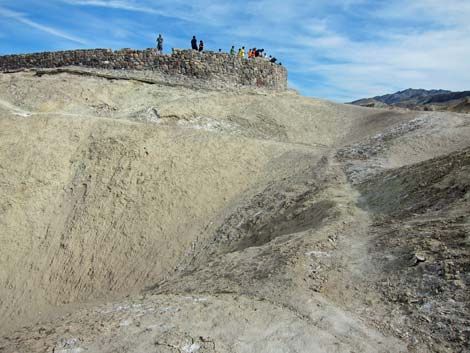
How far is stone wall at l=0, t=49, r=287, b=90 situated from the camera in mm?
19281

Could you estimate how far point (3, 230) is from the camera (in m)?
12.9

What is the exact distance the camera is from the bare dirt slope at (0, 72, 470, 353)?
550cm

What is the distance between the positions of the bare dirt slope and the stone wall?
3.16 ft

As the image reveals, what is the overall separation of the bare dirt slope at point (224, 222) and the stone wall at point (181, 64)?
962 millimetres

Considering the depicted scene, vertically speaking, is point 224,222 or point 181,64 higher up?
point 181,64

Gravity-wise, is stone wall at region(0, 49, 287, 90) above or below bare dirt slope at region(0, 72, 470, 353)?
above

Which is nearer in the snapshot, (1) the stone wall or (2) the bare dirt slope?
(2) the bare dirt slope

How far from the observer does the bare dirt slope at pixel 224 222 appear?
5.50 m

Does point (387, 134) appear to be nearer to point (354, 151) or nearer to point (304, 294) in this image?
point (354, 151)

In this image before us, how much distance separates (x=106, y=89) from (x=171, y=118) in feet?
11.7

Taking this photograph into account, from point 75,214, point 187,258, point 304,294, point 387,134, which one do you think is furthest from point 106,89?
point 304,294

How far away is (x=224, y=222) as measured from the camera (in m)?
12.7

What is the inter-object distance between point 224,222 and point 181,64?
30.6ft

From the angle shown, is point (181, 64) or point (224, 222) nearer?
point (224, 222)
